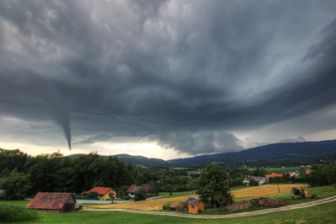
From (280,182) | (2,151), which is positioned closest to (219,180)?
(280,182)

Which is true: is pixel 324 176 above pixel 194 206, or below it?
above

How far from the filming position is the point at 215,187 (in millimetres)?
57094

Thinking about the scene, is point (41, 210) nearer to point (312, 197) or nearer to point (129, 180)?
point (312, 197)

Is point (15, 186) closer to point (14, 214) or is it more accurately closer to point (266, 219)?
point (14, 214)

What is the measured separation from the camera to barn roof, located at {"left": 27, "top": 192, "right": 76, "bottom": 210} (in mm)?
69250

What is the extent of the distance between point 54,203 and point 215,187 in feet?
137

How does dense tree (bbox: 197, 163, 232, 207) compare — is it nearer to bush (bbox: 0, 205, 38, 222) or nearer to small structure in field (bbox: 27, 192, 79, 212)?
bush (bbox: 0, 205, 38, 222)

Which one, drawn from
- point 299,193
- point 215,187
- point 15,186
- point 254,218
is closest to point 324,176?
point 299,193

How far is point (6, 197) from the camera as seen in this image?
96188mm

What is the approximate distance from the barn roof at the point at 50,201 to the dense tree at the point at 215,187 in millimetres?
35525

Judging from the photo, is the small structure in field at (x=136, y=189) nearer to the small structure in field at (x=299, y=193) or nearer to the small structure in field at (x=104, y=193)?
the small structure in field at (x=104, y=193)

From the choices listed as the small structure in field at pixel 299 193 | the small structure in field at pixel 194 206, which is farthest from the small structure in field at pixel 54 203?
the small structure in field at pixel 299 193

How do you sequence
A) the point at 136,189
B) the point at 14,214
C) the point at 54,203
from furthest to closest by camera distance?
the point at 136,189 < the point at 54,203 < the point at 14,214

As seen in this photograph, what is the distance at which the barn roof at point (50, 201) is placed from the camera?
227ft
